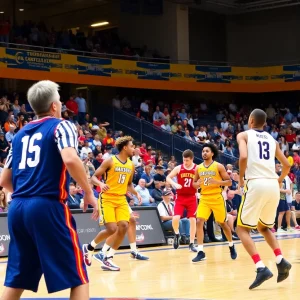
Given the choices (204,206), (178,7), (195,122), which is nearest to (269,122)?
(195,122)

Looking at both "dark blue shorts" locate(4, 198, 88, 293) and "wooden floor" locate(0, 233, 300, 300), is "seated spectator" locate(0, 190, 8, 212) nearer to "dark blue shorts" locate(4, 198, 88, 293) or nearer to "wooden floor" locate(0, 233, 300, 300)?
"wooden floor" locate(0, 233, 300, 300)

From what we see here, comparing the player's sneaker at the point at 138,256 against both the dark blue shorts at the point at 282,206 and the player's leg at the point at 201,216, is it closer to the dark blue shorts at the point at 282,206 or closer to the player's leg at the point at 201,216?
the player's leg at the point at 201,216

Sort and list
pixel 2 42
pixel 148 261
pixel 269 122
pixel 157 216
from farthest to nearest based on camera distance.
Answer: pixel 269 122 → pixel 2 42 → pixel 157 216 → pixel 148 261

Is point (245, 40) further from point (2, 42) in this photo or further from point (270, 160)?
point (270, 160)

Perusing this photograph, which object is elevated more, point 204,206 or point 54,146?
point 54,146

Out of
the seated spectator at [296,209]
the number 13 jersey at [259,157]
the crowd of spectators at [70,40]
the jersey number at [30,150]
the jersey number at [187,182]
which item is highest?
the crowd of spectators at [70,40]

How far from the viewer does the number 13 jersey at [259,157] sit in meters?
9.23

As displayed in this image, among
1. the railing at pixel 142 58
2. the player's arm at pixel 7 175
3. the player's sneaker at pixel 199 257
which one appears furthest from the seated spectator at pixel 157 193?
the player's arm at pixel 7 175

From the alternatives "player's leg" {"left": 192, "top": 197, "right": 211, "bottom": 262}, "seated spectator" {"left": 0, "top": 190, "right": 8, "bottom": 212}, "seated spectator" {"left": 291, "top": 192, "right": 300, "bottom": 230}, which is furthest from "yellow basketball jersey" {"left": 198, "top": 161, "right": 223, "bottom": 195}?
"seated spectator" {"left": 291, "top": 192, "right": 300, "bottom": 230}

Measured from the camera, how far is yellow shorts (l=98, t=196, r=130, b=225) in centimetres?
1198

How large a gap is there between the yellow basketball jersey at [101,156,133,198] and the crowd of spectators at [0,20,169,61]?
1703 centimetres

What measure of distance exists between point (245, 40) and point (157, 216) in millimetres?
24376

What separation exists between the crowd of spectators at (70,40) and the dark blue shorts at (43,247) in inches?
925

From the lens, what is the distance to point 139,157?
75.2ft
